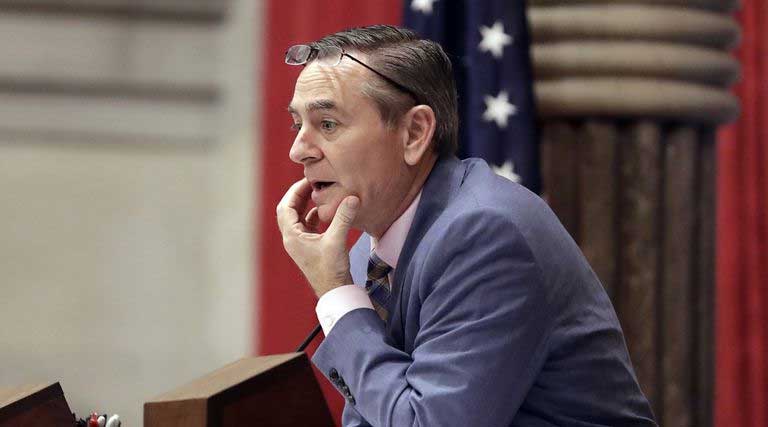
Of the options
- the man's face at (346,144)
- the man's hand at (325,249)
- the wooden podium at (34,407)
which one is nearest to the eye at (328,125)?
the man's face at (346,144)

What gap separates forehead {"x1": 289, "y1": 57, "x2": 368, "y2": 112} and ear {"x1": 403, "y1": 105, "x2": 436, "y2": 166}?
0.25 ft

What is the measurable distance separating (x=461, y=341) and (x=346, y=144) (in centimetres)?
38

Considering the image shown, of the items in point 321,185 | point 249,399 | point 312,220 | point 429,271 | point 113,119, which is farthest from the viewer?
point 113,119

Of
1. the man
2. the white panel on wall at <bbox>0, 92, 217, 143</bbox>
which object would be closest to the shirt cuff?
the man

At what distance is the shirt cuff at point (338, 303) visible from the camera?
5.38 feet

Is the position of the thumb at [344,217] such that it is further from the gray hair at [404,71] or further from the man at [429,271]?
the gray hair at [404,71]

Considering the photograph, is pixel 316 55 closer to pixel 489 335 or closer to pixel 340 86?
pixel 340 86

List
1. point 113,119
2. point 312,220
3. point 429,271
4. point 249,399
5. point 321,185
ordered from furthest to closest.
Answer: point 113,119
point 312,220
point 321,185
point 429,271
point 249,399

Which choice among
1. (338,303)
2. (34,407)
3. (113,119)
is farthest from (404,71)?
(113,119)

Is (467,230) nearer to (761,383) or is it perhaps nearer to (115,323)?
(761,383)

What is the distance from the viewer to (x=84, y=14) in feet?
19.2

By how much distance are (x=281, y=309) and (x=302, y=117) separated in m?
1.88

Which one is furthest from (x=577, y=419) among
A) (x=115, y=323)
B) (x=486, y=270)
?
(x=115, y=323)

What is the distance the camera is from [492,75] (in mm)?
2951
